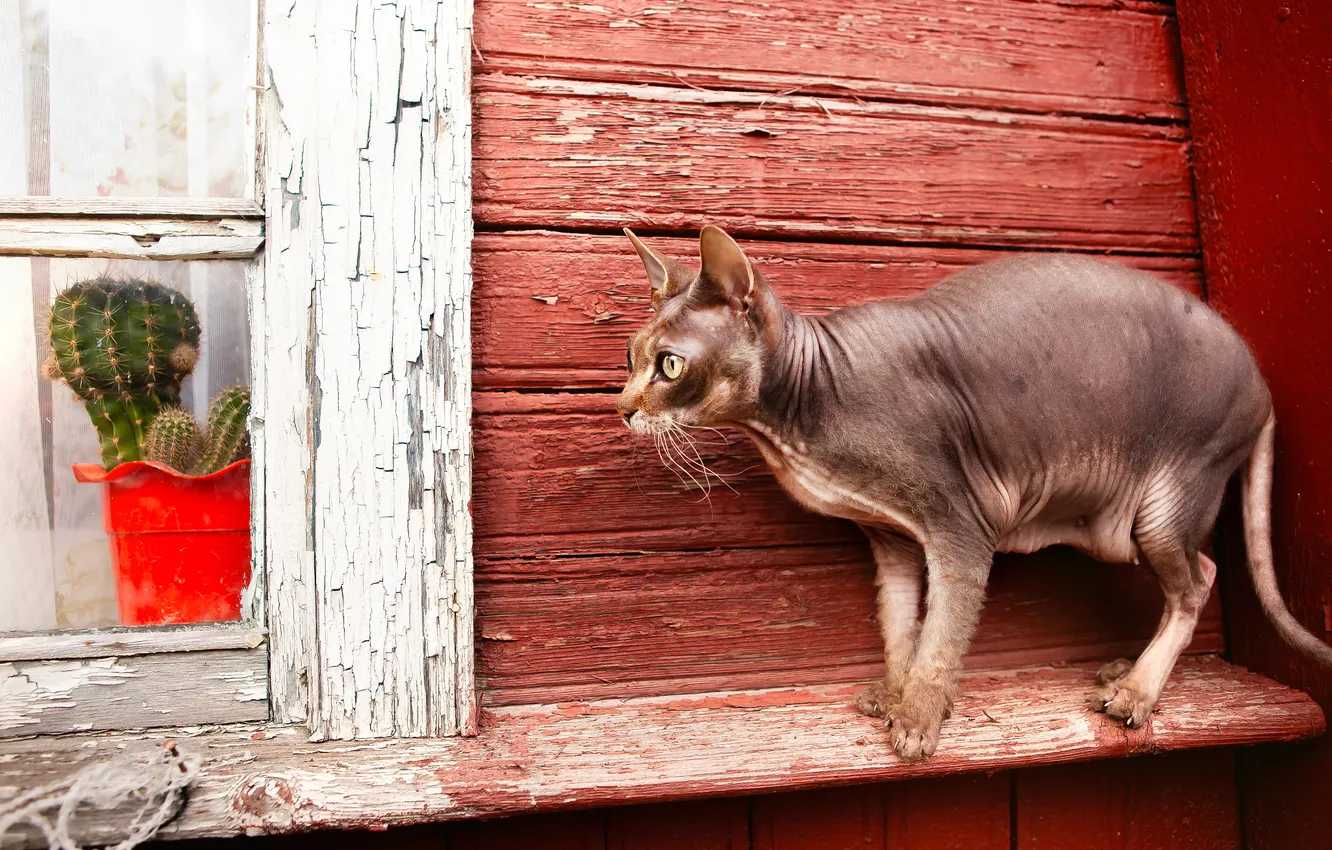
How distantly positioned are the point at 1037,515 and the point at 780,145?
2.87ft

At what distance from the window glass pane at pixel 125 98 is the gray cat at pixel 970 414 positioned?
0.82 meters

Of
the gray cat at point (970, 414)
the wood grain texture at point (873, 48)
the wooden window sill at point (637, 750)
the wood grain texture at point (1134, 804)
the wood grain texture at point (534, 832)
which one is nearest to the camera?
the wooden window sill at point (637, 750)

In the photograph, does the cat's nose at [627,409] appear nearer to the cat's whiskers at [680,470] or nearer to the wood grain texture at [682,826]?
the cat's whiskers at [680,470]

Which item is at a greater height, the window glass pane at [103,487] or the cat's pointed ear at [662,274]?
the cat's pointed ear at [662,274]

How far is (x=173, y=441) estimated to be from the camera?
1.44m

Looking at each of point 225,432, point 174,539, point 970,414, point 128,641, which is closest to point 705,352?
point 970,414

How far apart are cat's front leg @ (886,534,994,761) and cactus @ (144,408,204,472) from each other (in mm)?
1272

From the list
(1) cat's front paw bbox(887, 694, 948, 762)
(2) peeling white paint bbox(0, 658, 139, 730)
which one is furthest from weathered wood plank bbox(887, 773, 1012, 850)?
(2) peeling white paint bbox(0, 658, 139, 730)

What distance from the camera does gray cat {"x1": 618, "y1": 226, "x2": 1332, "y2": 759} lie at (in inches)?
54.9

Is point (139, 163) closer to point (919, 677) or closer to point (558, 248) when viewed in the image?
point (558, 248)

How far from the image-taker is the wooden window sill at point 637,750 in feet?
4.24

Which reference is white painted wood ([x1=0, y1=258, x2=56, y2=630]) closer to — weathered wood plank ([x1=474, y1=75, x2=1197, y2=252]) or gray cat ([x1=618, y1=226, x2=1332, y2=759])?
weathered wood plank ([x1=474, y1=75, x2=1197, y2=252])

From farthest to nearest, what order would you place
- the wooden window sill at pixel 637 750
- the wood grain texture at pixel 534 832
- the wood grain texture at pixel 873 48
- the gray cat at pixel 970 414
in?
the wood grain texture at pixel 873 48 → the wood grain texture at pixel 534 832 → the gray cat at pixel 970 414 → the wooden window sill at pixel 637 750

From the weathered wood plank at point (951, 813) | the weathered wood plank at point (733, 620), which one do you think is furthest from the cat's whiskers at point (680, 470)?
the weathered wood plank at point (951, 813)
